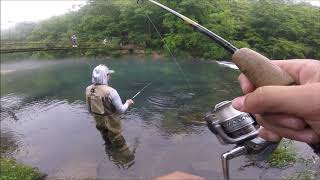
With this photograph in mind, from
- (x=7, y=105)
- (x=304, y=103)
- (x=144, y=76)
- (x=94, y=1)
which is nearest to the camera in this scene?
(x=304, y=103)

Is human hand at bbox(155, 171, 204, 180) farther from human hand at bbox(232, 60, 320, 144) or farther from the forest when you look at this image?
the forest

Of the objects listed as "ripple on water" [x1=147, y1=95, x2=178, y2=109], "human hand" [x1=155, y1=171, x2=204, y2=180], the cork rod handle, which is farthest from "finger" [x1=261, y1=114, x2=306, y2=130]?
"ripple on water" [x1=147, y1=95, x2=178, y2=109]

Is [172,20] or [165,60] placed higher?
[172,20]

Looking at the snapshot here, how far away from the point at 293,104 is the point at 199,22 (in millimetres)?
28033

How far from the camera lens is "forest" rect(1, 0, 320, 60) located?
2611 cm

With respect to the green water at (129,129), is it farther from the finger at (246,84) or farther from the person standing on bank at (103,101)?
the finger at (246,84)

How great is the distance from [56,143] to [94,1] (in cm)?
3041

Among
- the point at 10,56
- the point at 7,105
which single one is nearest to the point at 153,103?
the point at 7,105

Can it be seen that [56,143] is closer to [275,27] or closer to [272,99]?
[272,99]

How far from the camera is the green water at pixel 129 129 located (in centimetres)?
745

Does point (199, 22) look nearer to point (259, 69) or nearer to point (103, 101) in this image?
point (103, 101)

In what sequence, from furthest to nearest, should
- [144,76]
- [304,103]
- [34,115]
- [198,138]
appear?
[144,76], [34,115], [198,138], [304,103]

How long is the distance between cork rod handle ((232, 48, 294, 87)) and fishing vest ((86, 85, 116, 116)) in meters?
5.88

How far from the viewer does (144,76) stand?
2038 cm
